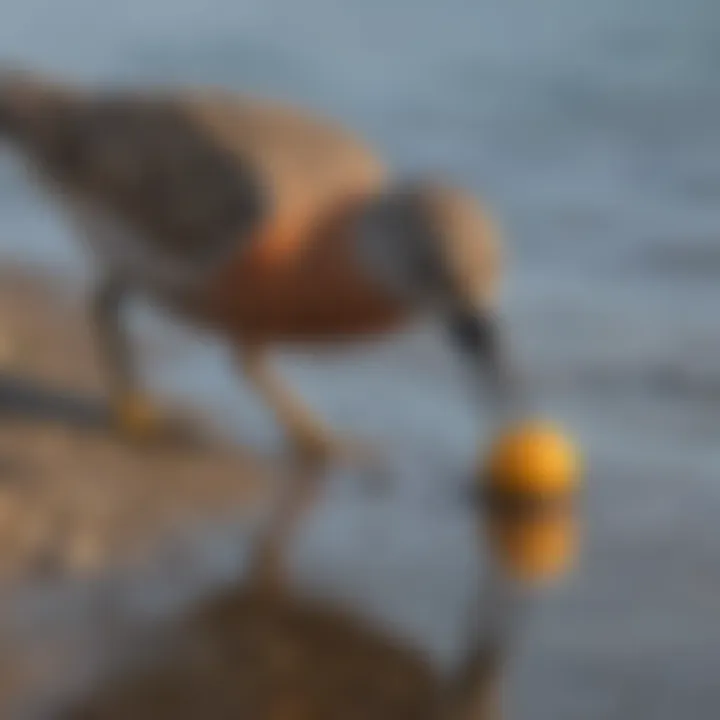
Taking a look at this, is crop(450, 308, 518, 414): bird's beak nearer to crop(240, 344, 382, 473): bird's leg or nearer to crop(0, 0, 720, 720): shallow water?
crop(0, 0, 720, 720): shallow water

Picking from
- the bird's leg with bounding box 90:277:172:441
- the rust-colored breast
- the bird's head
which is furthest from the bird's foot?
the bird's head

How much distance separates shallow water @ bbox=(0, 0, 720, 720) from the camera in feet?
13.4

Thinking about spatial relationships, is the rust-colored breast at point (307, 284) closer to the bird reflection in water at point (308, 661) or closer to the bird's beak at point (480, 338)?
the bird's beak at point (480, 338)

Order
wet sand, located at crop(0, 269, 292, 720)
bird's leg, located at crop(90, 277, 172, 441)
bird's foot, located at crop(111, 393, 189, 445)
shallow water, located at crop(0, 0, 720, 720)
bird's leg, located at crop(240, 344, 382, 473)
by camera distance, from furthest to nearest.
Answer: bird's leg, located at crop(90, 277, 172, 441)
bird's foot, located at crop(111, 393, 189, 445)
bird's leg, located at crop(240, 344, 382, 473)
shallow water, located at crop(0, 0, 720, 720)
wet sand, located at crop(0, 269, 292, 720)

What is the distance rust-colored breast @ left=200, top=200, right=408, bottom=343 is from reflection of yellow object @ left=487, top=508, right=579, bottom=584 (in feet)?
1.92

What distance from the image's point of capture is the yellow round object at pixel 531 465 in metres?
4.68

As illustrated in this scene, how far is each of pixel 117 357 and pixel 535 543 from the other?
1492 millimetres

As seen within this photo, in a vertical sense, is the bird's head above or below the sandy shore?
above

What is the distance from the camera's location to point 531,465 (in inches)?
184

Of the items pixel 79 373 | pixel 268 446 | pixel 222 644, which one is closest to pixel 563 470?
pixel 268 446

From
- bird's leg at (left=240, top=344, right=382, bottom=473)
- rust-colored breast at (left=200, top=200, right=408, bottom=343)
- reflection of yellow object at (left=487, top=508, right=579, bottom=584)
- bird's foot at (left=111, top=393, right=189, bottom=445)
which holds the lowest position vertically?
bird's foot at (left=111, top=393, right=189, bottom=445)

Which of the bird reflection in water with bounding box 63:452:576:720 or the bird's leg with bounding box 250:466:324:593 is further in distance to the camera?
the bird's leg with bounding box 250:466:324:593

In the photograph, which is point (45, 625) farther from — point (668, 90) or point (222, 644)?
point (668, 90)

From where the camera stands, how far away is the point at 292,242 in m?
5.00
